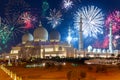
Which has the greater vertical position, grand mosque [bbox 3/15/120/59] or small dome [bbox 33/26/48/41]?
small dome [bbox 33/26/48/41]

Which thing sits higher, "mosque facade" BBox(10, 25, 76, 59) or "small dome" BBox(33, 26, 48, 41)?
"small dome" BBox(33, 26, 48, 41)

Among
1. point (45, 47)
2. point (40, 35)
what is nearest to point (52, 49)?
point (45, 47)

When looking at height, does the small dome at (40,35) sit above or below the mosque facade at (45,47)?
above

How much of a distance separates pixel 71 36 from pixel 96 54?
18.3 m

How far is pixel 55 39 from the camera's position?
128 meters

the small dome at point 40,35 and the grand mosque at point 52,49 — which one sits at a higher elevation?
the small dome at point 40,35

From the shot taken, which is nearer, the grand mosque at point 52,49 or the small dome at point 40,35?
the grand mosque at point 52,49

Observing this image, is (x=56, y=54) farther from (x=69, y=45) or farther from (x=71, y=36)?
(x=71, y=36)

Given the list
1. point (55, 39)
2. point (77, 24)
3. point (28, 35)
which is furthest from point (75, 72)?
point (28, 35)

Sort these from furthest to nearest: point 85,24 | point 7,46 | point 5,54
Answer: point 7,46 < point 5,54 < point 85,24

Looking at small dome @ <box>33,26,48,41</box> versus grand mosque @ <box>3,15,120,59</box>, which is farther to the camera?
small dome @ <box>33,26,48,41</box>

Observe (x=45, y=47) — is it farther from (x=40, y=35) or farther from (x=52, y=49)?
(x=40, y=35)

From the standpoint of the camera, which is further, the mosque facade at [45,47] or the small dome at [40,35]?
the small dome at [40,35]

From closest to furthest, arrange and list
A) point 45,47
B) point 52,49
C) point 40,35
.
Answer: point 52,49
point 45,47
point 40,35
